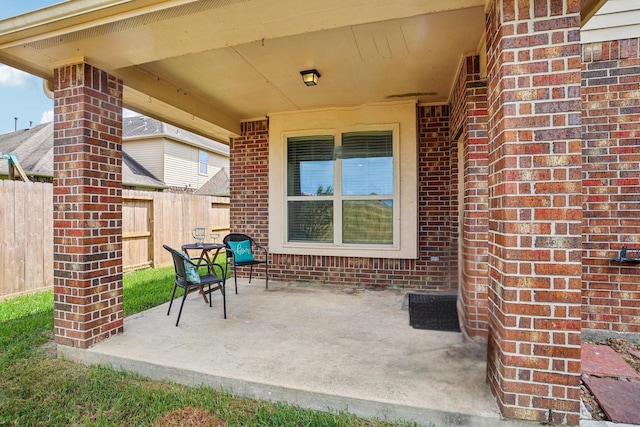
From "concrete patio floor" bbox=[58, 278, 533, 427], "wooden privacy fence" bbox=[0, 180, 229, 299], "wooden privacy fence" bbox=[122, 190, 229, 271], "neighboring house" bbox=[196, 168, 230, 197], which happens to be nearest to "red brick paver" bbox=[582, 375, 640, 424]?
"concrete patio floor" bbox=[58, 278, 533, 427]

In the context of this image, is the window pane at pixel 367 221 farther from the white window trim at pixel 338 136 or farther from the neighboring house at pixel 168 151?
the neighboring house at pixel 168 151

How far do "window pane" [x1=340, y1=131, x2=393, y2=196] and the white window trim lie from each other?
0.41 ft

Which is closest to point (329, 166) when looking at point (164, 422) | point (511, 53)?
point (511, 53)

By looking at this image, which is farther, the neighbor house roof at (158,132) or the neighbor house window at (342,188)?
the neighbor house roof at (158,132)

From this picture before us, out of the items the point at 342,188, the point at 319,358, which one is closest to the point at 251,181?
the point at 342,188

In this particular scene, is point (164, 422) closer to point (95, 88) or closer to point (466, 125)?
point (95, 88)

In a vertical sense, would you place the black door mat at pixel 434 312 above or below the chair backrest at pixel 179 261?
below

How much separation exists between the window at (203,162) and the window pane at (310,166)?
10.1 m

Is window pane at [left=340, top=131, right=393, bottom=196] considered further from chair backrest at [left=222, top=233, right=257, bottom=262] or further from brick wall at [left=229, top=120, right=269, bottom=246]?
chair backrest at [left=222, top=233, right=257, bottom=262]

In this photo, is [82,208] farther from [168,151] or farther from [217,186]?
[217,186]

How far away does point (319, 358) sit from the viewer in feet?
8.41

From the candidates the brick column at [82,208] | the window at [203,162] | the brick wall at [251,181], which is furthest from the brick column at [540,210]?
the window at [203,162]

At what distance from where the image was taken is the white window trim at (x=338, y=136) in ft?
15.4

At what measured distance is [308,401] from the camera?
6.93 ft
